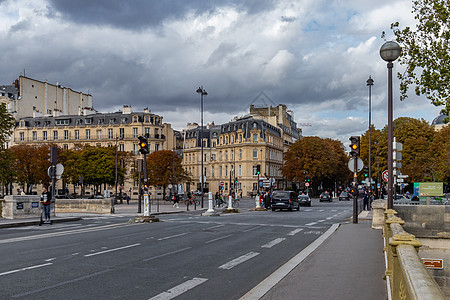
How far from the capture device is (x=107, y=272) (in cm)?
1009

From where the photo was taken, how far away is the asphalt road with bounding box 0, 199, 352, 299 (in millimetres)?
8445

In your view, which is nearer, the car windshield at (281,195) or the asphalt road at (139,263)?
the asphalt road at (139,263)

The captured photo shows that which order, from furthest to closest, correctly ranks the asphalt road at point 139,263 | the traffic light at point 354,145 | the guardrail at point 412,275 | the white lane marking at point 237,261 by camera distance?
the traffic light at point 354,145 → the white lane marking at point 237,261 → the asphalt road at point 139,263 → the guardrail at point 412,275

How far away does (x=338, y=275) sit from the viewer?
385 inches

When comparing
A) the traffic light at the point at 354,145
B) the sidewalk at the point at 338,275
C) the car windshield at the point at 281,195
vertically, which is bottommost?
the car windshield at the point at 281,195

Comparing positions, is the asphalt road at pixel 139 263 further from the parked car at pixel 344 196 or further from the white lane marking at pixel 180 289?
the parked car at pixel 344 196

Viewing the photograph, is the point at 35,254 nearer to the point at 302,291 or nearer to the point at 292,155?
the point at 302,291

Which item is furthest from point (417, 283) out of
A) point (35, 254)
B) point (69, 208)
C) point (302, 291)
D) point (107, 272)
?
point (69, 208)

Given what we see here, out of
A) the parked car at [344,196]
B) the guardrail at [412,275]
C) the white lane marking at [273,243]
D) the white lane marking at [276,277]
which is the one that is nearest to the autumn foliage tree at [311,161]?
the parked car at [344,196]

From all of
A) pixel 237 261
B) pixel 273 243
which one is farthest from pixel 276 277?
pixel 273 243

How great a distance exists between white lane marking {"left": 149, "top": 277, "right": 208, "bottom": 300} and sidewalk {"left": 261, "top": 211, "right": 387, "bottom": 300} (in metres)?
1.57

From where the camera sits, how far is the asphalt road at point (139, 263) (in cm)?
845

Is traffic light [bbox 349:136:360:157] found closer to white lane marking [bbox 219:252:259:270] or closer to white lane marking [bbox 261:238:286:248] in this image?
white lane marking [bbox 261:238:286:248]

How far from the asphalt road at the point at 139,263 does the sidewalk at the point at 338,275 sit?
75 centimetres
